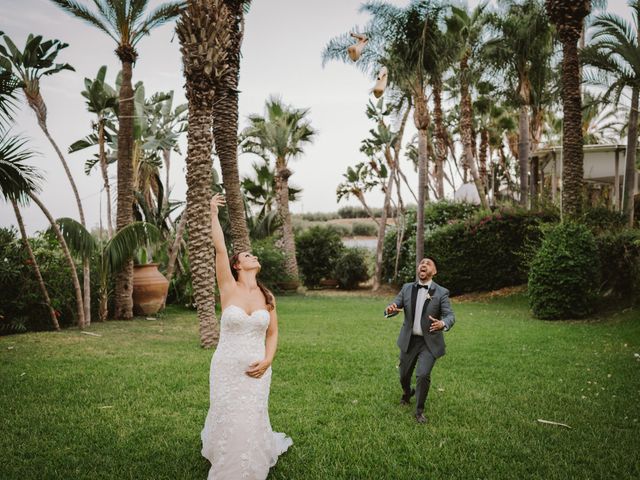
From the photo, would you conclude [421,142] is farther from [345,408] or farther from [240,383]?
[240,383]

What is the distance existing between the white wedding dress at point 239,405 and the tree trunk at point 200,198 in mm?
6139

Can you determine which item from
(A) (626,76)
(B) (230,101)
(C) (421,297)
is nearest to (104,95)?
(B) (230,101)

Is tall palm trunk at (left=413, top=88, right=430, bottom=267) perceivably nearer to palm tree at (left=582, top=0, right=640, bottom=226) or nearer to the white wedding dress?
palm tree at (left=582, top=0, right=640, bottom=226)

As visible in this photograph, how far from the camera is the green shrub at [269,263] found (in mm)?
22109

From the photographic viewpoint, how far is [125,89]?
13.9m

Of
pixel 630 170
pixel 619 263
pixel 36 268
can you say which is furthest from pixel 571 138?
pixel 36 268

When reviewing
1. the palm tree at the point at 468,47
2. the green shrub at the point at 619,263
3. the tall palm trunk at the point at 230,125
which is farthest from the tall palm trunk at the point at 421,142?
the tall palm trunk at the point at 230,125

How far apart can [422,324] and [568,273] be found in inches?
368

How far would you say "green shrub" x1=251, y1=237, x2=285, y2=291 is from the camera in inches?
870

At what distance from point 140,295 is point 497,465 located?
481 inches

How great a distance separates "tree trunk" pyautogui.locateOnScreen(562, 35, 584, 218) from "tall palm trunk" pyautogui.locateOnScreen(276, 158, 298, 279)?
45.7 ft

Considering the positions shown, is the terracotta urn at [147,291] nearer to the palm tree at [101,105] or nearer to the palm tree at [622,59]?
the palm tree at [101,105]

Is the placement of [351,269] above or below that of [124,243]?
below

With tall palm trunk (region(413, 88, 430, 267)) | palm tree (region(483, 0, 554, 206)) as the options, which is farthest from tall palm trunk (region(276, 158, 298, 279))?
palm tree (region(483, 0, 554, 206))
